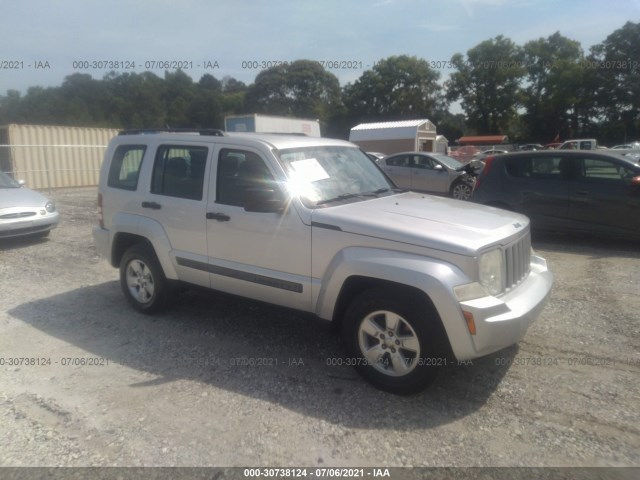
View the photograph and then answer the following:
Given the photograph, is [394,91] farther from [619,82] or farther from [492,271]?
[492,271]

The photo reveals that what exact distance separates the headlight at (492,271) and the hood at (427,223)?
3.4 inches

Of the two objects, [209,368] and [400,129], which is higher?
[400,129]

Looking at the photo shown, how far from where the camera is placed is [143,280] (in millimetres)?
5375

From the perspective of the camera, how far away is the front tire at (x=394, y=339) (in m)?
3.46

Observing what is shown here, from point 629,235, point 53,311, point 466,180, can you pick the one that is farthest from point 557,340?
point 466,180

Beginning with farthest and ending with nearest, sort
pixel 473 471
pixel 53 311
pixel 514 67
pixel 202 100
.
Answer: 1. pixel 514 67
2. pixel 202 100
3. pixel 53 311
4. pixel 473 471

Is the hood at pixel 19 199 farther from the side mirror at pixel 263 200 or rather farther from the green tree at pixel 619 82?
the green tree at pixel 619 82

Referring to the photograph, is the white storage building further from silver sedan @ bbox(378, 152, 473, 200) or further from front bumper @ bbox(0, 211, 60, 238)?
front bumper @ bbox(0, 211, 60, 238)

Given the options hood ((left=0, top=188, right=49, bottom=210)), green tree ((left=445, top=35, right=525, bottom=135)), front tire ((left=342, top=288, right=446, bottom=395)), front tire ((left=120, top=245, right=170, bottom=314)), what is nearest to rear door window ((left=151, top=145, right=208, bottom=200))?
front tire ((left=120, top=245, right=170, bottom=314))

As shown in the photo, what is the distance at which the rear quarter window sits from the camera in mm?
5355

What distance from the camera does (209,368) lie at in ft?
13.7

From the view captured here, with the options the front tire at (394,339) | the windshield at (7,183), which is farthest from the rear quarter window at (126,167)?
the windshield at (7,183)

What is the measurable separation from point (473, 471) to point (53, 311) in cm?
483

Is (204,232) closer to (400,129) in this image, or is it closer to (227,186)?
(227,186)
